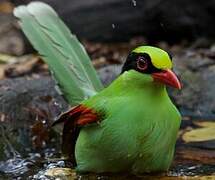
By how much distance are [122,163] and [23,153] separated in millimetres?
1084

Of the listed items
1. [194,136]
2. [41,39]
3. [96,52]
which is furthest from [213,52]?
Result: [41,39]

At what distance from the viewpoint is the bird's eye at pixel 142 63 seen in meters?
3.48

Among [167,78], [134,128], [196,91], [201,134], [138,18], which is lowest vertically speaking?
[201,134]

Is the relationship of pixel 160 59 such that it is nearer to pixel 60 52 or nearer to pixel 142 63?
pixel 142 63

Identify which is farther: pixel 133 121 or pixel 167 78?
pixel 133 121

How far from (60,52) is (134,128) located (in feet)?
3.83

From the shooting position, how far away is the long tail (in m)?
4.41

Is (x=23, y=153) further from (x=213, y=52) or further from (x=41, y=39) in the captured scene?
(x=213, y=52)

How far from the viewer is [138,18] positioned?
295 inches

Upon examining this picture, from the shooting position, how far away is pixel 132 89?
3.59 metres

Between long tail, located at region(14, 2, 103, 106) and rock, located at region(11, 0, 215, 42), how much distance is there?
2.67 m

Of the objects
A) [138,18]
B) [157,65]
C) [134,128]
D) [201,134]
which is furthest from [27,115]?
[138,18]

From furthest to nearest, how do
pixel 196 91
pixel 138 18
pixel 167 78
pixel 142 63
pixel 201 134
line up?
pixel 138 18
pixel 196 91
pixel 201 134
pixel 142 63
pixel 167 78

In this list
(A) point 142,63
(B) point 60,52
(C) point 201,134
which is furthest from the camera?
(C) point 201,134
